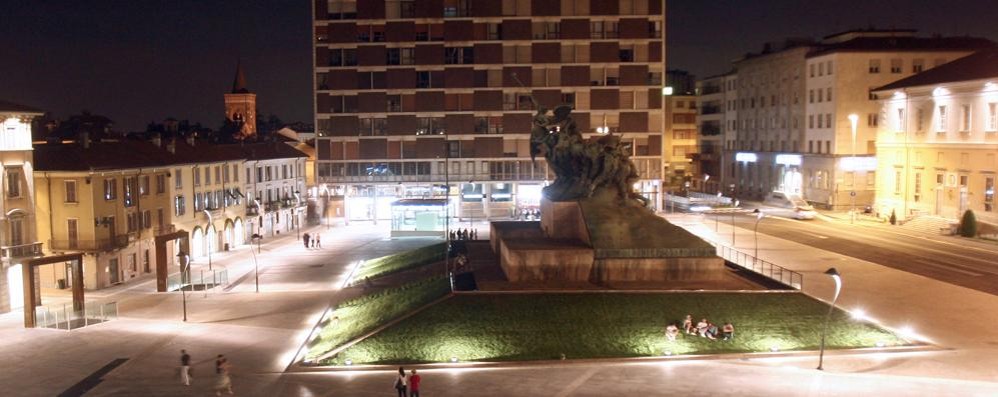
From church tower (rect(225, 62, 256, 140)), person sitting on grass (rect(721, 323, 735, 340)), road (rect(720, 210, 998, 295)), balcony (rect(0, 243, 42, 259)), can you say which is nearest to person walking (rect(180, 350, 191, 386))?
balcony (rect(0, 243, 42, 259))

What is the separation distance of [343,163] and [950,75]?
59.7m

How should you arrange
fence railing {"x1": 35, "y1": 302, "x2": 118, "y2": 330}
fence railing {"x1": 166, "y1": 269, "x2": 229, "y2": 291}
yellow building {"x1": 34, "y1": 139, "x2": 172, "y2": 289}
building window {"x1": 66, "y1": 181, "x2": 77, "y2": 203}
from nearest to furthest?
1. fence railing {"x1": 35, "y1": 302, "x2": 118, "y2": 330}
2. fence railing {"x1": 166, "y1": 269, "x2": 229, "y2": 291}
3. yellow building {"x1": 34, "y1": 139, "x2": 172, "y2": 289}
4. building window {"x1": 66, "y1": 181, "x2": 77, "y2": 203}

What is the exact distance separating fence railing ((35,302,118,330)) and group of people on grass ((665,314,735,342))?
26.5 m

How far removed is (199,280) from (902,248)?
4661 cm

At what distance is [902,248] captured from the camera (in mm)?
58500

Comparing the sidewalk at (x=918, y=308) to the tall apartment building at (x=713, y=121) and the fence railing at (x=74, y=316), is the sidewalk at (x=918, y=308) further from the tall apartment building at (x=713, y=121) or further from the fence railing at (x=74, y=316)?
the tall apartment building at (x=713, y=121)

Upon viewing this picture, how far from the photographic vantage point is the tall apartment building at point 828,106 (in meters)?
90.2

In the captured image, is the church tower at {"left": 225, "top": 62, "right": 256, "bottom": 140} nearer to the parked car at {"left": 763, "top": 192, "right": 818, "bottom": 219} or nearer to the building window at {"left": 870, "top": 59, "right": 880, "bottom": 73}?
the parked car at {"left": 763, "top": 192, "right": 818, "bottom": 219}

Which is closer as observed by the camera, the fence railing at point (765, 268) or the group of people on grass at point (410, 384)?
the group of people on grass at point (410, 384)

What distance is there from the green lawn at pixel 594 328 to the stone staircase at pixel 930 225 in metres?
35.7

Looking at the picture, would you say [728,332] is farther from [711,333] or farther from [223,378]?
[223,378]

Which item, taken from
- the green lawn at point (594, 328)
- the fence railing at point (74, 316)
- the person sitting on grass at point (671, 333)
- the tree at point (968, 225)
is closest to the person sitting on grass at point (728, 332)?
the green lawn at point (594, 328)

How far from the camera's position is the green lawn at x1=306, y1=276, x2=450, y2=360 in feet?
115

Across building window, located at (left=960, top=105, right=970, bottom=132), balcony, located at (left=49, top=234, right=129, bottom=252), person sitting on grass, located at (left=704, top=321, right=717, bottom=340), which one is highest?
building window, located at (left=960, top=105, right=970, bottom=132)
